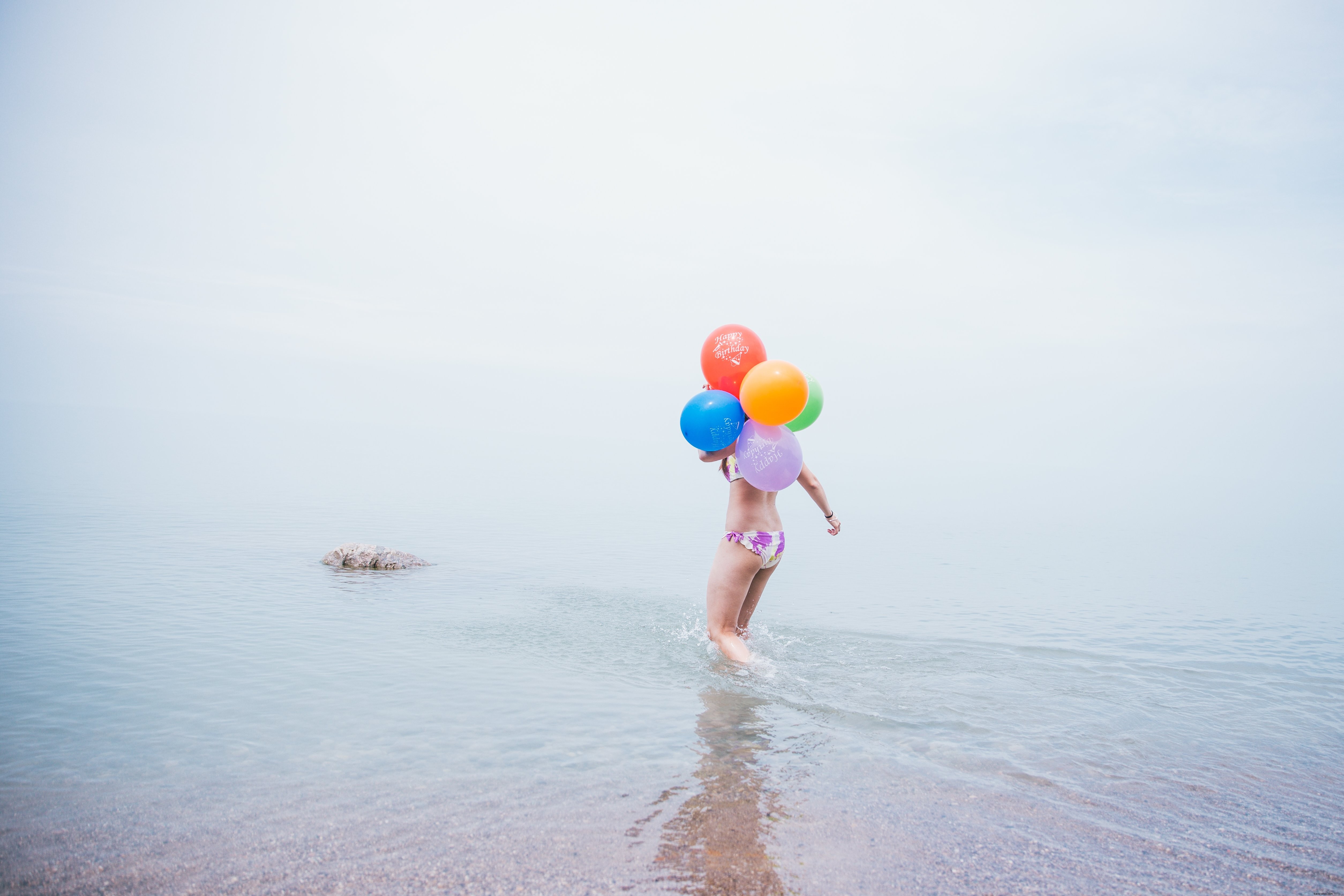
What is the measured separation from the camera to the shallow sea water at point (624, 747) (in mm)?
4004

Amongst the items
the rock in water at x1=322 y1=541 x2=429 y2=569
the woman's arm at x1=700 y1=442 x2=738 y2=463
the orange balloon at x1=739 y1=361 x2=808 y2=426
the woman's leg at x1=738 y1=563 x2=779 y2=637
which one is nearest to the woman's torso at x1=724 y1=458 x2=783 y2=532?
the woman's arm at x1=700 y1=442 x2=738 y2=463

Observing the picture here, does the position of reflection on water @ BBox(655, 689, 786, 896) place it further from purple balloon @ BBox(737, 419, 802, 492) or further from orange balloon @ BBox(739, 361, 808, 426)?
orange balloon @ BBox(739, 361, 808, 426)

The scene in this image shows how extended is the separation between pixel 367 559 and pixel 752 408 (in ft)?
27.7

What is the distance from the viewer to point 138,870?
3.72m

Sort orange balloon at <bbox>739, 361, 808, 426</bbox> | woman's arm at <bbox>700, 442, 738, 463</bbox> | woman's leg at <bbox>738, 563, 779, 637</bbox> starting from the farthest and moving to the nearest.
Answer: woman's leg at <bbox>738, 563, 779, 637</bbox>, woman's arm at <bbox>700, 442, 738, 463</bbox>, orange balloon at <bbox>739, 361, 808, 426</bbox>

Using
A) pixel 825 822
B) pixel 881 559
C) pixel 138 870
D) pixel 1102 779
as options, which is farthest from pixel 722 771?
pixel 881 559

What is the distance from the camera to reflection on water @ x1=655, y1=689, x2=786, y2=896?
3.83 metres

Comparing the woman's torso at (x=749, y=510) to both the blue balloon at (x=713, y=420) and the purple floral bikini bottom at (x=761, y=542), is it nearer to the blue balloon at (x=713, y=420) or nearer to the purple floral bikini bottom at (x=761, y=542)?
the purple floral bikini bottom at (x=761, y=542)

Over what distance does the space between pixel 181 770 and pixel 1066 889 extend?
5.30 metres

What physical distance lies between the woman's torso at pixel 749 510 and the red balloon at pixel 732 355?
78 centimetres

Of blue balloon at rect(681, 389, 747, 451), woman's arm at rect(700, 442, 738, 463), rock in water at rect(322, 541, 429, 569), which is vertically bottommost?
rock in water at rect(322, 541, 429, 569)

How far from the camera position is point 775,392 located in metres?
6.70

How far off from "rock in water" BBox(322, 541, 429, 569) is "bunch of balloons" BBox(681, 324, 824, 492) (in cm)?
721

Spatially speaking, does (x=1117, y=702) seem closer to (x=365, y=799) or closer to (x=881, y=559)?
(x=365, y=799)
